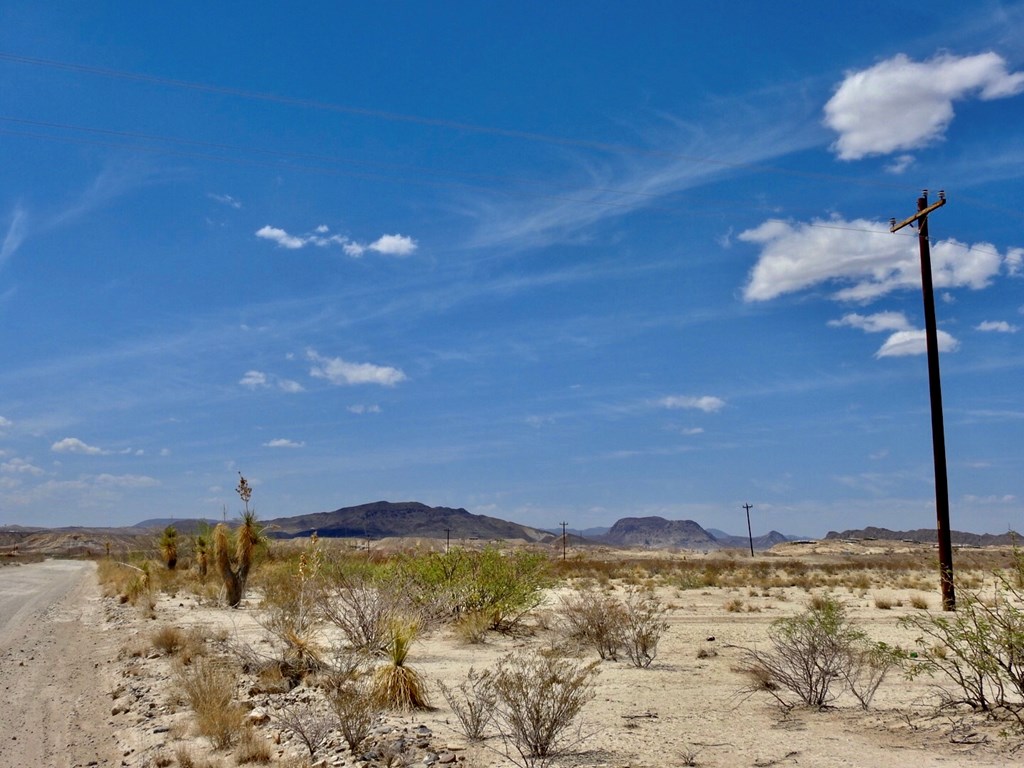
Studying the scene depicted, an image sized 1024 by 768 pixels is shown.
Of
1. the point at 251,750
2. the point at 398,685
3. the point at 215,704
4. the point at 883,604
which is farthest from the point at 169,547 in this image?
the point at 251,750

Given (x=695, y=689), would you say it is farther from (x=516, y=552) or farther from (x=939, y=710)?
(x=516, y=552)

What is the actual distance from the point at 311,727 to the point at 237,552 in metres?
19.1

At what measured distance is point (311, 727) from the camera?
977 cm

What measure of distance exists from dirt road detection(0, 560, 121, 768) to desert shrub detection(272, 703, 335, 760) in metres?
2.07

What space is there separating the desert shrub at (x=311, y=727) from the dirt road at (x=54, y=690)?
2.07 meters

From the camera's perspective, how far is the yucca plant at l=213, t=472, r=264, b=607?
89.3 ft

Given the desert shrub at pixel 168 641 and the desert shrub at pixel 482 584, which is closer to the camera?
the desert shrub at pixel 168 641

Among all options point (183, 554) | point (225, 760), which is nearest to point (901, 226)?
point (225, 760)

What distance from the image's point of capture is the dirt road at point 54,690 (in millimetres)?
10391

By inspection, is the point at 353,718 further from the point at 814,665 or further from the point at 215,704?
the point at 814,665

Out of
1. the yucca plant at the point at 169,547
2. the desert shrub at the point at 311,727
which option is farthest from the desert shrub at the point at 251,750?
the yucca plant at the point at 169,547

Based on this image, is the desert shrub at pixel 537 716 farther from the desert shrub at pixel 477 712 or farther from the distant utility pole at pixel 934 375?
the distant utility pole at pixel 934 375

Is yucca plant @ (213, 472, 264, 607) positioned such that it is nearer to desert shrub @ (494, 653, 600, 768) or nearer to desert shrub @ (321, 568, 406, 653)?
desert shrub @ (321, 568, 406, 653)

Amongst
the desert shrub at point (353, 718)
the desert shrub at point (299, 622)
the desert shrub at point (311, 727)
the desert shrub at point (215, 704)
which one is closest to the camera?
the desert shrub at point (353, 718)
